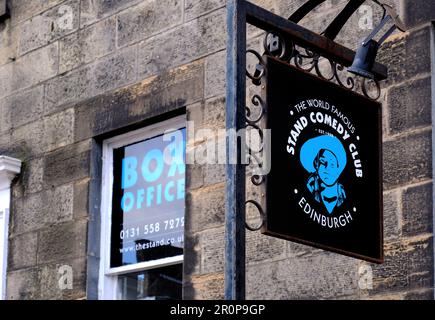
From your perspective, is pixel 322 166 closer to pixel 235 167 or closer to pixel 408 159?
pixel 235 167

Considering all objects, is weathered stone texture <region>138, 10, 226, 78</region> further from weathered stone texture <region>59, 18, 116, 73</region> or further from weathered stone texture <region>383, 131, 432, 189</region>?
weathered stone texture <region>383, 131, 432, 189</region>

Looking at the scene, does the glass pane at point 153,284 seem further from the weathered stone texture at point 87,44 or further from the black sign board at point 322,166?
the black sign board at point 322,166

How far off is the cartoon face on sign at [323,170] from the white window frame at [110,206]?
2.89m

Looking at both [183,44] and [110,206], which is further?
[110,206]

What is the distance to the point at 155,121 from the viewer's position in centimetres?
963

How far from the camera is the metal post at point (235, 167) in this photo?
6145 mm

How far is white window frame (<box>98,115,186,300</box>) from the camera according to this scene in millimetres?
9578

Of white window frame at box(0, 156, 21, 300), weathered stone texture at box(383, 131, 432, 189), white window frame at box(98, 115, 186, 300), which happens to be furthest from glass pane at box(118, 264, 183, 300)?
weathered stone texture at box(383, 131, 432, 189)

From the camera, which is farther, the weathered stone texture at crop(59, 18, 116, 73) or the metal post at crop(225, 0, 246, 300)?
the weathered stone texture at crop(59, 18, 116, 73)

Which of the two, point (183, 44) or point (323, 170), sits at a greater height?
point (183, 44)

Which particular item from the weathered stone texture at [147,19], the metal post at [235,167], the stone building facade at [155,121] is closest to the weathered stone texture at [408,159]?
the stone building facade at [155,121]

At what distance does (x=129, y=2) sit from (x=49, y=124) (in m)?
1.26

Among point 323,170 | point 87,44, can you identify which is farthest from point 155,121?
point 323,170

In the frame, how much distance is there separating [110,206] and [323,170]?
358 centimetres
